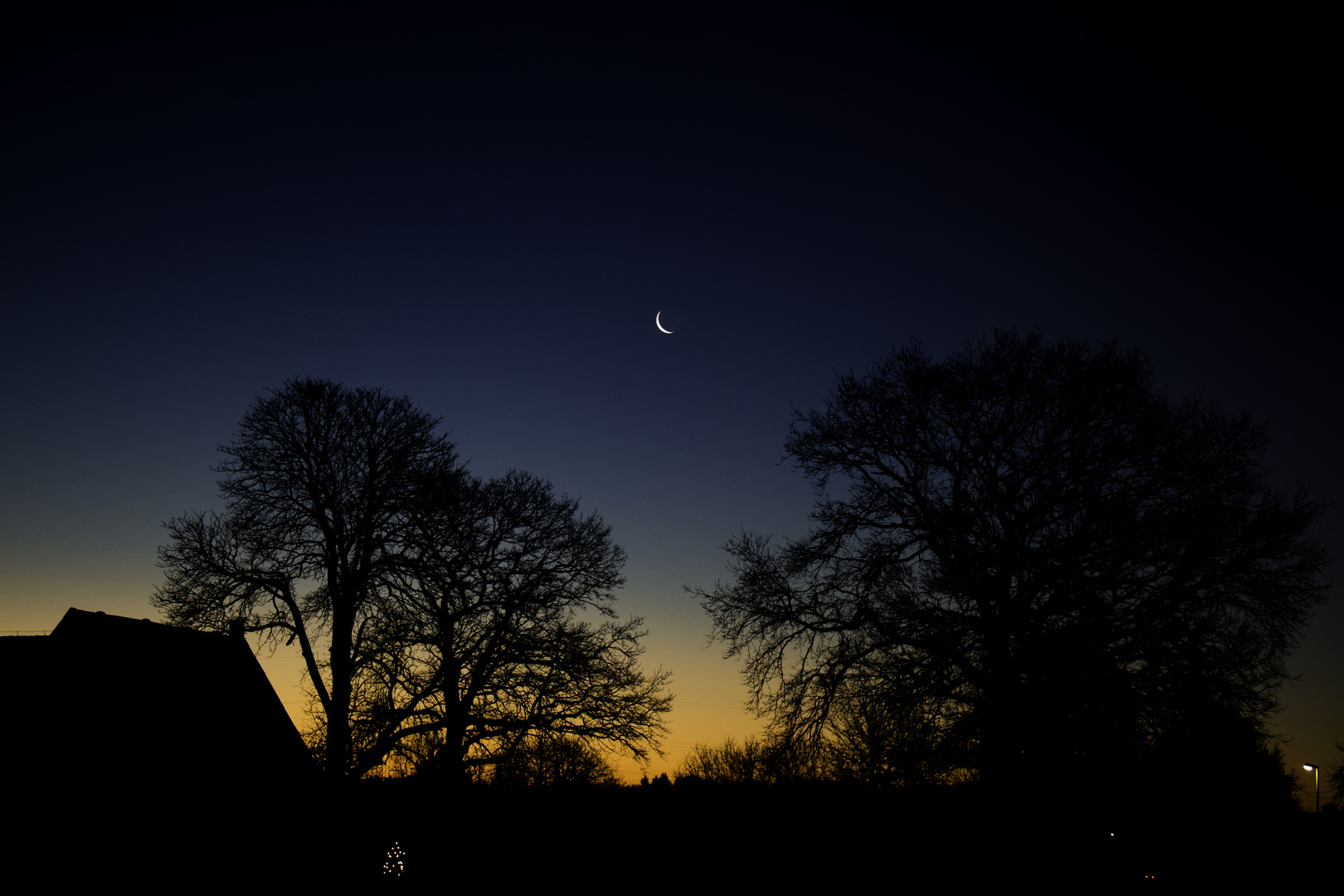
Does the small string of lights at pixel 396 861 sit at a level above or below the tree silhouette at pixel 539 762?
below

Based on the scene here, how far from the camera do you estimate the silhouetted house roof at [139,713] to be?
9.82 meters

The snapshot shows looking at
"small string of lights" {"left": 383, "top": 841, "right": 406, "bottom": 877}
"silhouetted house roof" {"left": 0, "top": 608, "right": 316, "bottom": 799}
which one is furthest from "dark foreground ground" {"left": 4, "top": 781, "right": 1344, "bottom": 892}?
"silhouetted house roof" {"left": 0, "top": 608, "right": 316, "bottom": 799}

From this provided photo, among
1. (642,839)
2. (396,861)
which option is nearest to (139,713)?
(396,861)

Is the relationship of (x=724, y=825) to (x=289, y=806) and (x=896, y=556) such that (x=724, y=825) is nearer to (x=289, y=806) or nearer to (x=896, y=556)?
(x=896, y=556)

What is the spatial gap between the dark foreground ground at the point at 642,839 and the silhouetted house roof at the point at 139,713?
0.84 feet

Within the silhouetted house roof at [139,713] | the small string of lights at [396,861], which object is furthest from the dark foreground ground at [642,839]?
the silhouetted house roof at [139,713]

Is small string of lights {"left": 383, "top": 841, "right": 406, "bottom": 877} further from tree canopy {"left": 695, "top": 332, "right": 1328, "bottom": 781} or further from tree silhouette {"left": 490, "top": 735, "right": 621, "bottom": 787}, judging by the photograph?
tree canopy {"left": 695, "top": 332, "right": 1328, "bottom": 781}

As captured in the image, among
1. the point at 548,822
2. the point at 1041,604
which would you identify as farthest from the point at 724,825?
the point at 1041,604

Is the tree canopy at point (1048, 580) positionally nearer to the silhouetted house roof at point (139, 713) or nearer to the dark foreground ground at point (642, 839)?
the dark foreground ground at point (642, 839)

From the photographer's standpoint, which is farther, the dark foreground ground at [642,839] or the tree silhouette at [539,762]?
the tree silhouette at [539,762]

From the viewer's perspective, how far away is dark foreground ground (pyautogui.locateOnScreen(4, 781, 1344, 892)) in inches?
391

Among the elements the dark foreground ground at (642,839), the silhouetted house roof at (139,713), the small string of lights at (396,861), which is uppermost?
the silhouetted house roof at (139,713)

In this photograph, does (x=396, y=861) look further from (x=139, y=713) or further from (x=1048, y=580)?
(x=1048, y=580)

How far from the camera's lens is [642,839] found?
14578 millimetres
